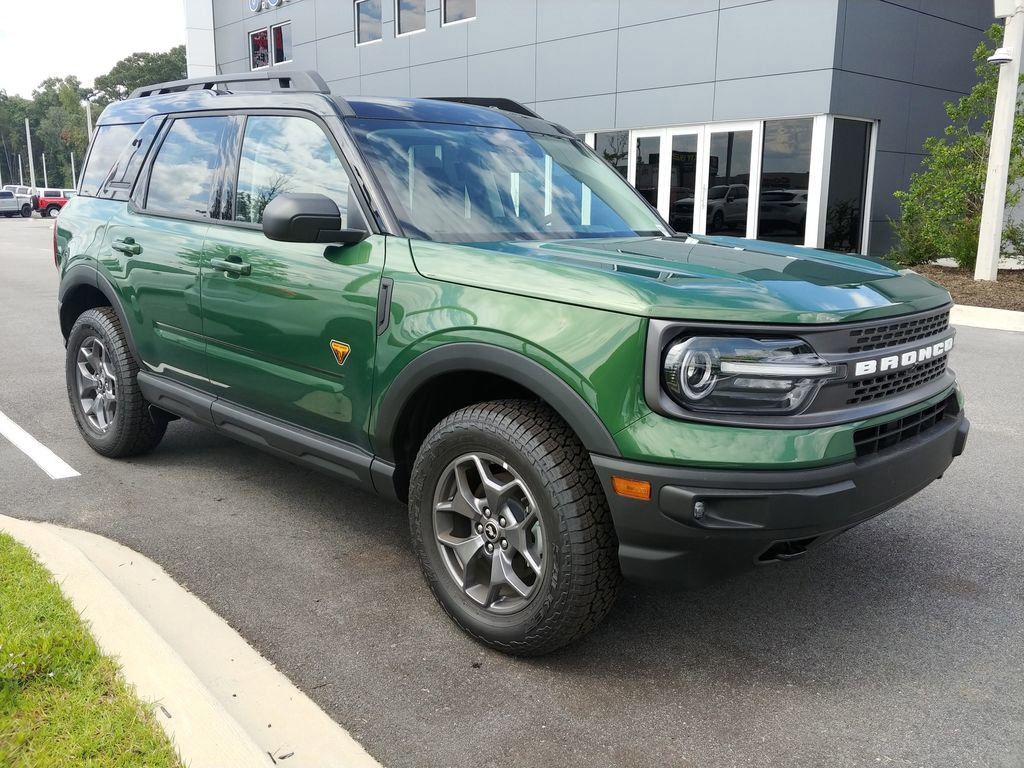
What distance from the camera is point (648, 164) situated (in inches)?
731

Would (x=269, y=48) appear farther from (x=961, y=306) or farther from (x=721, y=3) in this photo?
(x=961, y=306)

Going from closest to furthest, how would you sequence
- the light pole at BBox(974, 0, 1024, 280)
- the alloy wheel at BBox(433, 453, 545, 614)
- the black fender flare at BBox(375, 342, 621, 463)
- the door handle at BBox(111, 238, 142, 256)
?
the black fender flare at BBox(375, 342, 621, 463), the alloy wheel at BBox(433, 453, 545, 614), the door handle at BBox(111, 238, 142, 256), the light pole at BBox(974, 0, 1024, 280)

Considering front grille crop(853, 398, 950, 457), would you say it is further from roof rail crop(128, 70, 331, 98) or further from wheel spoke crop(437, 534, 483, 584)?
roof rail crop(128, 70, 331, 98)

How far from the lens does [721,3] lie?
16.6 meters

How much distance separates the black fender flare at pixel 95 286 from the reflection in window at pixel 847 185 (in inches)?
542

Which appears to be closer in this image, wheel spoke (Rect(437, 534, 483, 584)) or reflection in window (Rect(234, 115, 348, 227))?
wheel spoke (Rect(437, 534, 483, 584))

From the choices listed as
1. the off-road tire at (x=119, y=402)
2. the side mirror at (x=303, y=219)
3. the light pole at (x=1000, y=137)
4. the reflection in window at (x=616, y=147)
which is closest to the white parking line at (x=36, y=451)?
the off-road tire at (x=119, y=402)

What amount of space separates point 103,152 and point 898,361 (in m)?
4.47

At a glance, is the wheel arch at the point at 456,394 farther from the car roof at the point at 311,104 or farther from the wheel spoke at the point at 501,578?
the car roof at the point at 311,104

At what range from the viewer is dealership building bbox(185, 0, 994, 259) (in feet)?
51.2

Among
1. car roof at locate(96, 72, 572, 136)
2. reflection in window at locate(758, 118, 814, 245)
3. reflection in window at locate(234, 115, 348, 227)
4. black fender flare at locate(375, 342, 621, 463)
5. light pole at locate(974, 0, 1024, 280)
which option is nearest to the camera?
black fender flare at locate(375, 342, 621, 463)

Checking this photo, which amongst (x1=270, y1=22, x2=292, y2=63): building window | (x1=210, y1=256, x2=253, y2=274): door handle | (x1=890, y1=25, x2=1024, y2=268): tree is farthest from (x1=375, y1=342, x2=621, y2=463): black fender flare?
(x1=270, y1=22, x2=292, y2=63): building window

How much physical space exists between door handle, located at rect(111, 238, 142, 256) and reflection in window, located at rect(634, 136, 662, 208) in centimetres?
1468

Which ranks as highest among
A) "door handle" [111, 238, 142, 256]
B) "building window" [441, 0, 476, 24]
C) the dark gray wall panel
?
"building window" [441, 0, 476, 24]
